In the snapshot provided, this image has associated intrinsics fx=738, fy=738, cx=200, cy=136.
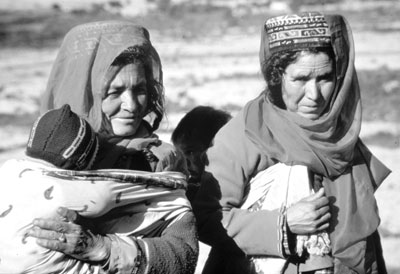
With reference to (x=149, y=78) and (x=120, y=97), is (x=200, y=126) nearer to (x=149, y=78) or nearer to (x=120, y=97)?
(x=149, y=78)

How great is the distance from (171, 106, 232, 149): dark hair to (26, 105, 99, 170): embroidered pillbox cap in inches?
62.3

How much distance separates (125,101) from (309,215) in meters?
0.97

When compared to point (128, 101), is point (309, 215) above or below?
below

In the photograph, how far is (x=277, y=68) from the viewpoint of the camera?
3.59 meters

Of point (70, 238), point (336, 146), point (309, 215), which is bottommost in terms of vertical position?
point (309, 215)

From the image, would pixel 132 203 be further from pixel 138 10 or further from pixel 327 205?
pixel 138 10

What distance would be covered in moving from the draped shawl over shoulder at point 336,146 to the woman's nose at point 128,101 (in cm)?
61

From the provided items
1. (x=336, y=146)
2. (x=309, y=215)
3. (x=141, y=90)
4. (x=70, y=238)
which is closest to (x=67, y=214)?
(x=70, y=238)

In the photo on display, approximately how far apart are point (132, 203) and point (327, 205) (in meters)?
1.04

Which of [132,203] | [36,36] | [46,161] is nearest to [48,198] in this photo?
[46,161]

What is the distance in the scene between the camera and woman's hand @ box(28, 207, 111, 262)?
258 centimetres

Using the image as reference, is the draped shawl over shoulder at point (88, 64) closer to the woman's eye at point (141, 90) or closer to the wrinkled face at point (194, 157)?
the woman's eye at point (141, 90)

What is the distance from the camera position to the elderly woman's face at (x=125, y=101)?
10.5 ft

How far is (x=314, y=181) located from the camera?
356cm
